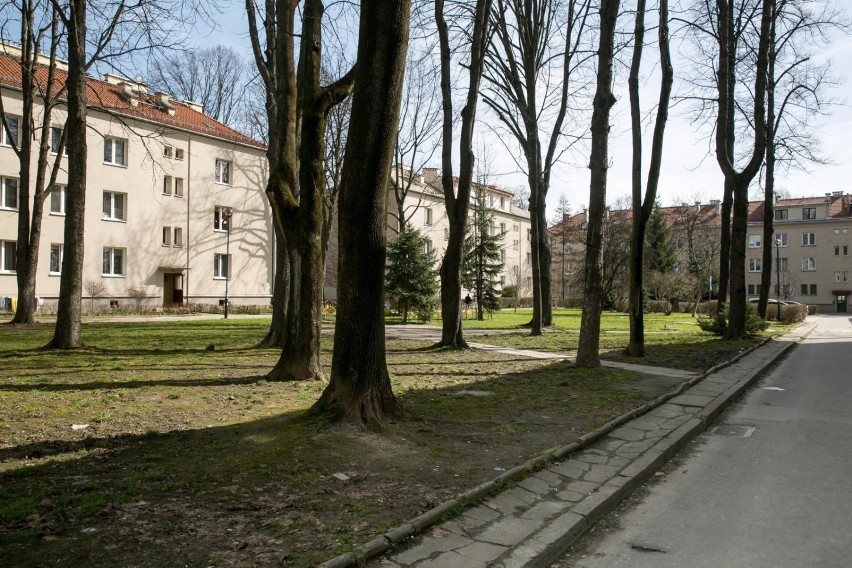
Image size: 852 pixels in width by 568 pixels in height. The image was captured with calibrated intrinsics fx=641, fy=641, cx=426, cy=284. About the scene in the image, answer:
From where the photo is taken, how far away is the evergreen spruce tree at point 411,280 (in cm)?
3284

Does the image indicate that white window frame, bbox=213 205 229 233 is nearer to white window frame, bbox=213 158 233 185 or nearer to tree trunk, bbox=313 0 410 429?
white window frame, bbox=213 158 233 185

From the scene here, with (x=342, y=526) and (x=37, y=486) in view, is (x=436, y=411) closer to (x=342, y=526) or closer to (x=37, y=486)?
(x=342, y=526)

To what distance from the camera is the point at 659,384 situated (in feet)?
37.8

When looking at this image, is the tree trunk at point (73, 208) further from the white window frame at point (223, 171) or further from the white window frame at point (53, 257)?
the white window frame at point (223, 171)

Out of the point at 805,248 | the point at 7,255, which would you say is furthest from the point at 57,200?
the point at 805,248

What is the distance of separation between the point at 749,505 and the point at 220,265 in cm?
3879

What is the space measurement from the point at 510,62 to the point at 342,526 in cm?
2308

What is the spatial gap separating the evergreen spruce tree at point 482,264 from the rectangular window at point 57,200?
2159 cm

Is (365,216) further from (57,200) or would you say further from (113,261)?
(113,261)

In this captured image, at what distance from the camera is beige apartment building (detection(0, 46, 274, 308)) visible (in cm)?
3225

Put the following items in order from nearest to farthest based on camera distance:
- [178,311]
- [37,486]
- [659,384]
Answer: [37,486] → [659,384] → [178,311]

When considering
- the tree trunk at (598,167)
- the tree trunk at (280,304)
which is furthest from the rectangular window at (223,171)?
the tree trunk at (598,167)

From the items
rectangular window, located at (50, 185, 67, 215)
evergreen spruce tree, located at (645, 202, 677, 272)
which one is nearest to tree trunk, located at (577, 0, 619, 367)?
rectangular window, located at (50, 185, 67, 215)

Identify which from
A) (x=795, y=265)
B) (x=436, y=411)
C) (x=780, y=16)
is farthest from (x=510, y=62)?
(x=795, y=265)
